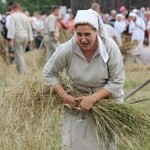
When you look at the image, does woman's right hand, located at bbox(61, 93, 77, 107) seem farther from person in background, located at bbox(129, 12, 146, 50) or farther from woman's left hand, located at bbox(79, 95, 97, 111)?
person in background, located at bbox(129, 12, 146, 50)

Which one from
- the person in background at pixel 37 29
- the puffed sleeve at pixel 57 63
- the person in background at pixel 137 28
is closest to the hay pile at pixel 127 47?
the person in background at pixel 137 28

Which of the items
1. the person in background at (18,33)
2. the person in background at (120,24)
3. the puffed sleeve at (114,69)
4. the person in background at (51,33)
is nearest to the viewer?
the puffed sleeve at (114,69)

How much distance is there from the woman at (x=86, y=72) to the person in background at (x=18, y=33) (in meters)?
8.56

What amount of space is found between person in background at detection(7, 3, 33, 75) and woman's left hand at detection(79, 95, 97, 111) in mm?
8718

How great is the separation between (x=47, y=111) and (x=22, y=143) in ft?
1.16

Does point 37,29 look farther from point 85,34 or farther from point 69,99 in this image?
point 85,34

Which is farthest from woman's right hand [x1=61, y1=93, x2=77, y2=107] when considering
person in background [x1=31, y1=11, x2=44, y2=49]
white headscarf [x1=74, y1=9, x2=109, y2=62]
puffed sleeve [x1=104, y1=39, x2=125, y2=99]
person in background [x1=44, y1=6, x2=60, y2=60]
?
person in background [x1=31, y1=11, x2=44, y2=49]

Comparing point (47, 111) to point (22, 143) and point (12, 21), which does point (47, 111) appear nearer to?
point (22, 143)

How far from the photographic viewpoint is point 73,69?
16.3ft

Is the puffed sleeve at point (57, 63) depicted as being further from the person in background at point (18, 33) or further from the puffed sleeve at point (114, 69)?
the person in background at point (18, 33)

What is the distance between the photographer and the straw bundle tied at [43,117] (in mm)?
4969

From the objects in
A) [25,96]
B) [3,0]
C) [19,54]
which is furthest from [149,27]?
[3,0]

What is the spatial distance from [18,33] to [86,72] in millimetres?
9043

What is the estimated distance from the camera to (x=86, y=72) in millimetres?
4930
